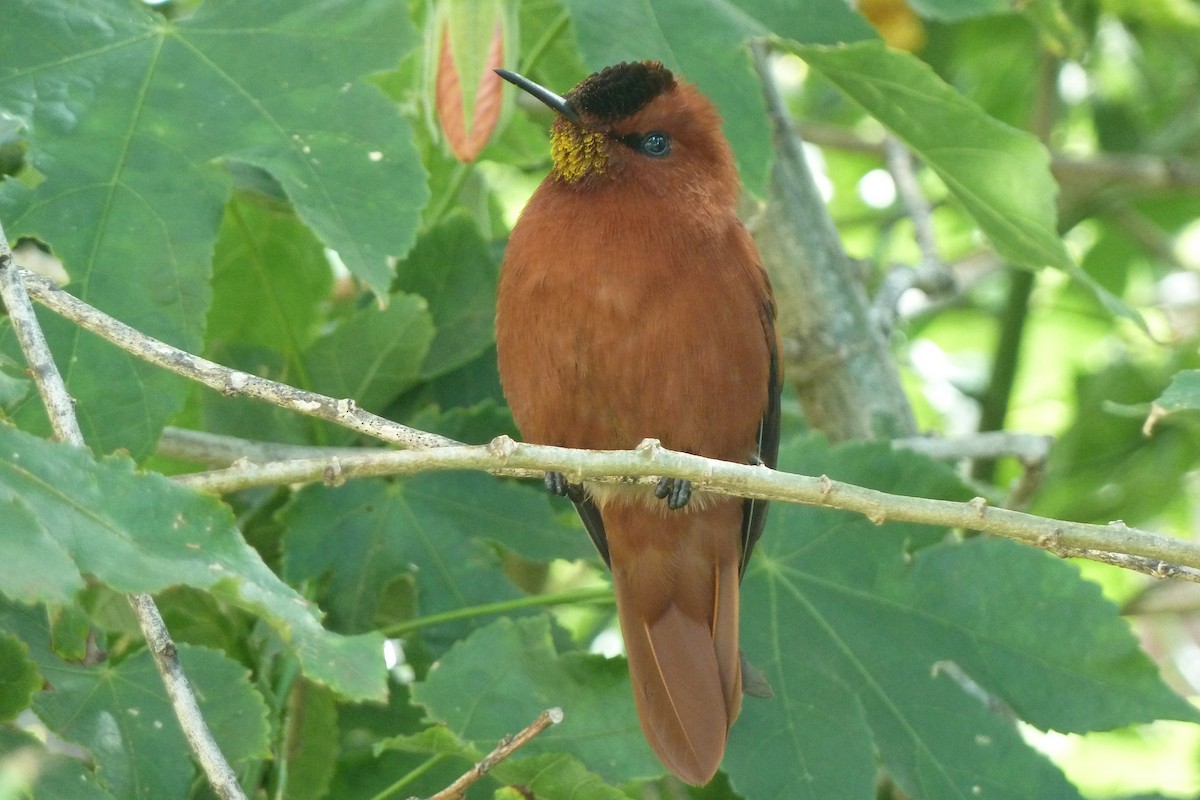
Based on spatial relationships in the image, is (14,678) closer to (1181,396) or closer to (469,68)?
(469,68)

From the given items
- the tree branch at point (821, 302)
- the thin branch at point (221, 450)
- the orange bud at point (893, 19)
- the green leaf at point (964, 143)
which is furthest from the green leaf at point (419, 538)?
the orange bud at point (893, 19)

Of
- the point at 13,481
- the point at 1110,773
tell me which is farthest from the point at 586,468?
the point at 1110,773

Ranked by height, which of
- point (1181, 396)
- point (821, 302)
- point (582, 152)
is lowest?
point (821, 302)

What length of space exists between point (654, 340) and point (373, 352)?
2.01 ft

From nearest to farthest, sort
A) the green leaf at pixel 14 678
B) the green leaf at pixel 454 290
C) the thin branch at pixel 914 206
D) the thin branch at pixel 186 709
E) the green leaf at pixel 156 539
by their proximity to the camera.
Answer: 1. the green leaf at pixel 156 539
2. the thin branch at pixel 186 709
3. the green leaf at pixel 14 678
4. the green leaf at pixel 454 290
5. the thin branch at pixel 914 206

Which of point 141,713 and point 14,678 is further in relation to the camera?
point 141,713

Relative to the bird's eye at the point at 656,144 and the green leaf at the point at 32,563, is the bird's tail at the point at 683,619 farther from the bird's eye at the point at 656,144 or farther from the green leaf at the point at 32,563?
the green leaf at the point at 32,563

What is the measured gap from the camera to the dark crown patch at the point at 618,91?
9.87 ft

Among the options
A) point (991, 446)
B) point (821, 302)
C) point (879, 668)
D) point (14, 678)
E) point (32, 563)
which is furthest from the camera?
point (821, 302)

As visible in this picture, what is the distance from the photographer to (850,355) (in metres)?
3.54

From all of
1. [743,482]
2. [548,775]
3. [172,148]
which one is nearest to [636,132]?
[172,148]

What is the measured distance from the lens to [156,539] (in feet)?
5.43

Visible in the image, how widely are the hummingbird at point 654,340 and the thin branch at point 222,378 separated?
2.79ft

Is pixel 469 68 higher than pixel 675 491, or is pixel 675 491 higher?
pixel 469 68
